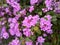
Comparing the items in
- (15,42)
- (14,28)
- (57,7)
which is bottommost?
(15,42)

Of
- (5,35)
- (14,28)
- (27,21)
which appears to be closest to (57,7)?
(27,21)

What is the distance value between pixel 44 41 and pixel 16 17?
1.17 feet

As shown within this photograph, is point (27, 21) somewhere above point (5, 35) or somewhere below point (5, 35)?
above

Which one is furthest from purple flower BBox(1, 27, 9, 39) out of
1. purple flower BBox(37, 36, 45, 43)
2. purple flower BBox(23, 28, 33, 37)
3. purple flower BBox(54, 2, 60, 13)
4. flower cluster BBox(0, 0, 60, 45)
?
purple flower BBox(54, 2, 60, 13)

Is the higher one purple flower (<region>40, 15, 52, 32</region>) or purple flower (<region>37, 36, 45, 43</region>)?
purple flower (<region>40, 15, 52, 32</region>)

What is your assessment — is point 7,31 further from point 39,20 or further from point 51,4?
point 51,4

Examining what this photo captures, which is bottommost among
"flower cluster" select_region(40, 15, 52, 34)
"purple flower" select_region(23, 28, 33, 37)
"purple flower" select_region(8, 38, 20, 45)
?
"purple flower" select_region(8, 38, 20, 45)

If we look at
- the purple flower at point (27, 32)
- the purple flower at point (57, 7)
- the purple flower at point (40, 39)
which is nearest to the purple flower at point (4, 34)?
the purple flower at point (27, 32)

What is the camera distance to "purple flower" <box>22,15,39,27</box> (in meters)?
2.24

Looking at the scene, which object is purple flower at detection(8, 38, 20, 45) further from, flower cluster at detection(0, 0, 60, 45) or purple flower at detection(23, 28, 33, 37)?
purple flower at detection(23, 28, 33, 37)

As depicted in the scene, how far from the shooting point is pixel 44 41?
2.29m

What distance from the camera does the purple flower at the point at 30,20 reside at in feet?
7.36

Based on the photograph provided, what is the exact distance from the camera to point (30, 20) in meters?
2.26

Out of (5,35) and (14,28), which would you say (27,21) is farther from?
(5,35)
